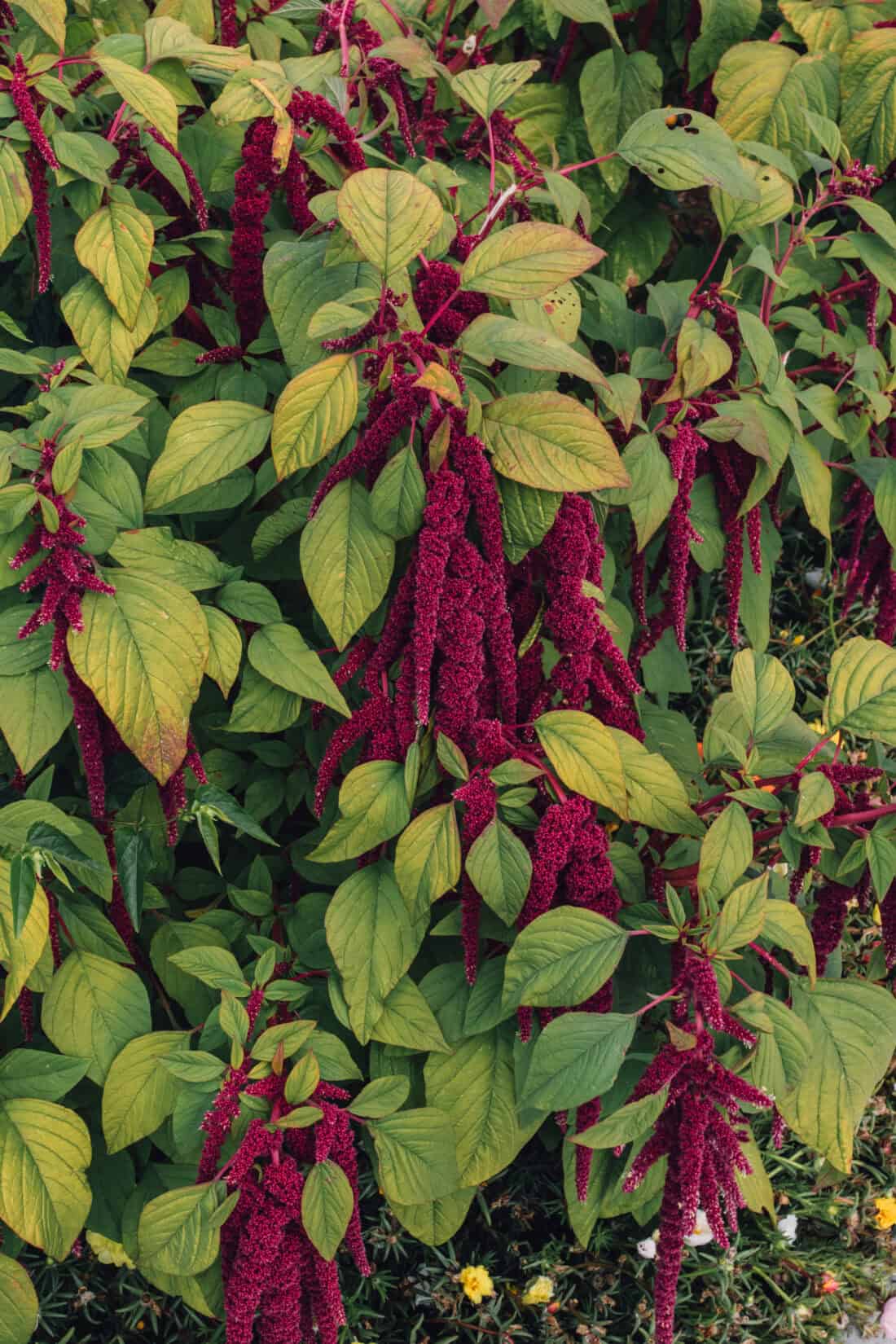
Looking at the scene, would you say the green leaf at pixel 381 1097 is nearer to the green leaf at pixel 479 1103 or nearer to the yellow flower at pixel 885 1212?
the green leaf at pixel 479 1103

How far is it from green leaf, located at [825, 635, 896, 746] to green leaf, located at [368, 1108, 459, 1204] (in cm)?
70

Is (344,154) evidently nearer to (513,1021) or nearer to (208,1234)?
(513,1021)

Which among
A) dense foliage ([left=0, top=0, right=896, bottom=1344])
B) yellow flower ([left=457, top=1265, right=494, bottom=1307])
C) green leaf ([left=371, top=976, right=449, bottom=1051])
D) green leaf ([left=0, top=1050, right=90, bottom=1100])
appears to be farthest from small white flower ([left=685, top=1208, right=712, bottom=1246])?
green leaf ([left=0, top=1050, right=90, bottom=1100])

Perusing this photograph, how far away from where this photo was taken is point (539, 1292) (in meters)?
1.98

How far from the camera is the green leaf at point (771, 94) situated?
2.01 m

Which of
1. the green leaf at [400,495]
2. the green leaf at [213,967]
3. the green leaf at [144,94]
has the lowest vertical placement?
the green leaf at [213,967]

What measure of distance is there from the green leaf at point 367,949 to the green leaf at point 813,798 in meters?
0.49

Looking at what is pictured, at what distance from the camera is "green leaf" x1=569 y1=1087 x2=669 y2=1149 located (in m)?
1.30

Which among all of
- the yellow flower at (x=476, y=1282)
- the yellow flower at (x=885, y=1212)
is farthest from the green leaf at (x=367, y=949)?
the yellow flower at (x=885, y=1212)

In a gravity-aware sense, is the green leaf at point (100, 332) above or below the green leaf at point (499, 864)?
above

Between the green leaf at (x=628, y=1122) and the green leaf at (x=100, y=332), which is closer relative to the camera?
the green leaf at (x=628, y=1122)

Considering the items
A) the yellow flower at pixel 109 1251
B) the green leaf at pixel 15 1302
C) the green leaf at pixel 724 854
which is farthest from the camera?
the yellow flower at pixel 109 1251

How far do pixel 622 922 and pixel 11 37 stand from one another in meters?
1.44

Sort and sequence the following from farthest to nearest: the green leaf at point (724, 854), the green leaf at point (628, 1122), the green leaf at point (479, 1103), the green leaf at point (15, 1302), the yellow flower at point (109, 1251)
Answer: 1. the yellow flower at point (109, 1251)
2. the green leaf at point (479, 1103)
3. the green leaf at point (15, 1302)
4. the green leaf at point (724, 854)
5. the green leaf at point (628, 1122)
